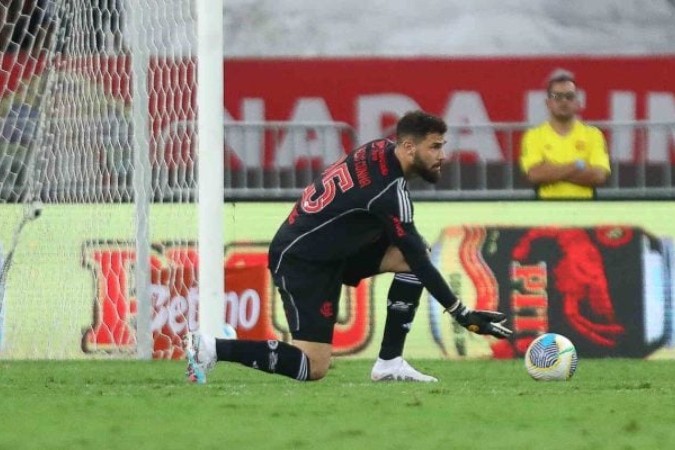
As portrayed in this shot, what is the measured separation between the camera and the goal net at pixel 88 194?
11773 millimetres

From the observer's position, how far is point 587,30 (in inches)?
677

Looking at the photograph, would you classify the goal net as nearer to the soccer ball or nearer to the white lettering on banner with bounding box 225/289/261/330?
the white lettering on banner with bounding box 225/289/261/330

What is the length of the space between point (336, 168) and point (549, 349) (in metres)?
1.53

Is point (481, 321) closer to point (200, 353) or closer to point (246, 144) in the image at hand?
point (200, 353)

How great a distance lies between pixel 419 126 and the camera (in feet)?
28.5

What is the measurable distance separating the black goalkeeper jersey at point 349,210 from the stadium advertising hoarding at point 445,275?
3.13 meters

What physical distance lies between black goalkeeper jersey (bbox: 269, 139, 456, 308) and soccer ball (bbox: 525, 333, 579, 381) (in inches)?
43.2

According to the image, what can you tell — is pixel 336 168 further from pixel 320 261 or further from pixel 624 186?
pixel 624 186

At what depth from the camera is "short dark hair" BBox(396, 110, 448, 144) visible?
8.67 m

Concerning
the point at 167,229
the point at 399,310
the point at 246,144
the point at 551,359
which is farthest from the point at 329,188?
the point at 246,144

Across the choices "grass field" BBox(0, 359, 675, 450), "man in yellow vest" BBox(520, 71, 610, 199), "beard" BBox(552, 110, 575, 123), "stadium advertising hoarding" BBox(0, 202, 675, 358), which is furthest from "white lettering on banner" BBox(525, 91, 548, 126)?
"grass field" BBox(0, 359, 675, 450)

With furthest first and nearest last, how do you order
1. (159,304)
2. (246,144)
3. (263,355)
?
1. (246,144)
2. (159,304)
3. (263,355)

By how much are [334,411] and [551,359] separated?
2.28 m

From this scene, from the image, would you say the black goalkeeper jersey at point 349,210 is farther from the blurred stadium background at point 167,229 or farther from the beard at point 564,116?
the beard at point 564,116
